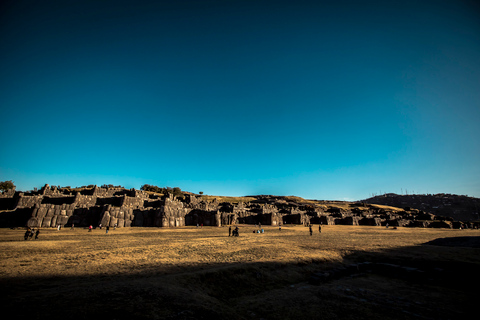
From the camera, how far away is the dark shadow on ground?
634cm

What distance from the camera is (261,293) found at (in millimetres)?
10266

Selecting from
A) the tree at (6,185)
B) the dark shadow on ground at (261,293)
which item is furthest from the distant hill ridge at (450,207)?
the tree at (6,185)

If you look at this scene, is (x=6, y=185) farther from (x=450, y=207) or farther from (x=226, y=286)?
(x=450, y=207)

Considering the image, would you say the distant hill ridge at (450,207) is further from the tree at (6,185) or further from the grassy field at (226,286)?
the tree at (6,185)

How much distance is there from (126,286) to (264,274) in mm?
7385

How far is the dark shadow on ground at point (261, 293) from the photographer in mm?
6340

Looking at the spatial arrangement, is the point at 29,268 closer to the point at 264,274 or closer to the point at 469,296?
the point at 264,274

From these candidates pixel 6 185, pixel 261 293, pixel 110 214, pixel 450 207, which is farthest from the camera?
pixel 450 207

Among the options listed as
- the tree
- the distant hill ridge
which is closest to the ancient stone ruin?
the tree

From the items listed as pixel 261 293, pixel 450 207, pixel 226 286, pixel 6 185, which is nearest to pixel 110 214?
pixel 226 286

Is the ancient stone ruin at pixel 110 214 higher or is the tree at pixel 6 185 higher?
the tree at pixel 6 185

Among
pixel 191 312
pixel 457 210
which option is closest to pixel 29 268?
pixel 191 312

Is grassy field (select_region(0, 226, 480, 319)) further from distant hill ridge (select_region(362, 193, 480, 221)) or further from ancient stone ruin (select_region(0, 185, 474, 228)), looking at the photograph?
distant hill ridge (select_region(362, 193, 480, 221))

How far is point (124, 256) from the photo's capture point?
15.4m
